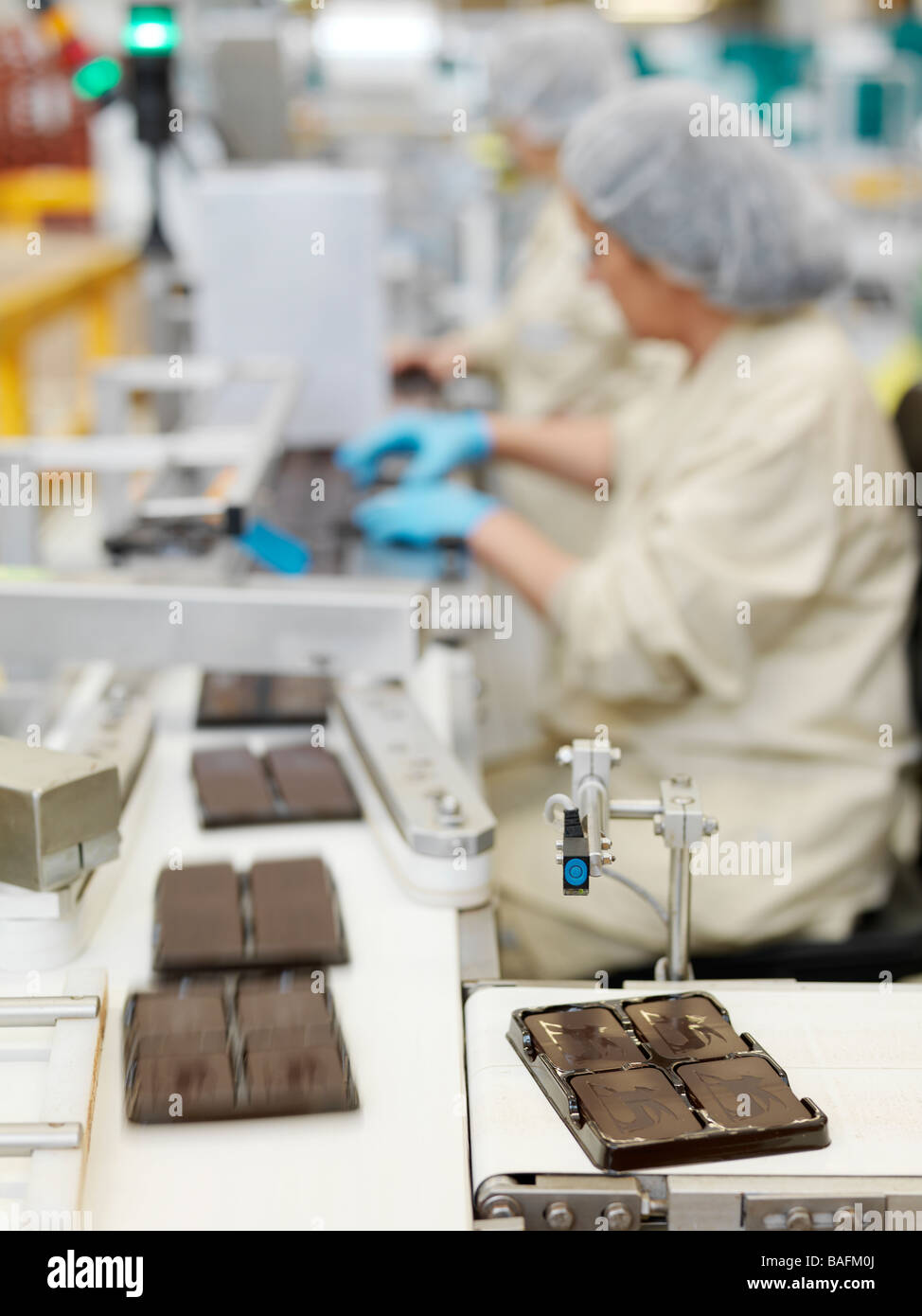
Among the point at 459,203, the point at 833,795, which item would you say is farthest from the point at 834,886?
the point at 459,203

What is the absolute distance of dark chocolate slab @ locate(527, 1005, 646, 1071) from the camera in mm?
770

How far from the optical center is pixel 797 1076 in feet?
2.58

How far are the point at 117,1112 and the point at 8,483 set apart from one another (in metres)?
0.79

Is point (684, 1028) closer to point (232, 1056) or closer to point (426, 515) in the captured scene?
point (232, 1056)

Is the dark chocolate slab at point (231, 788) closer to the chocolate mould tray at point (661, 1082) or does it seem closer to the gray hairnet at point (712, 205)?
the chocolate mould tray at point (661, 1082)

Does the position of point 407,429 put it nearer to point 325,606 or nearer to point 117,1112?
point 325,606

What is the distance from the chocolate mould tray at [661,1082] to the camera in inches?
27.7

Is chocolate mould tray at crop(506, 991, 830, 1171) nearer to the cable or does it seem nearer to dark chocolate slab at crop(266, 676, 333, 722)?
the cable

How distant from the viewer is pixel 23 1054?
0.80 metres

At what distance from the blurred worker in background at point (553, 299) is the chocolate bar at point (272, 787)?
178 cm

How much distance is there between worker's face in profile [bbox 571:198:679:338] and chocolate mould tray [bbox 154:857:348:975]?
91cm
